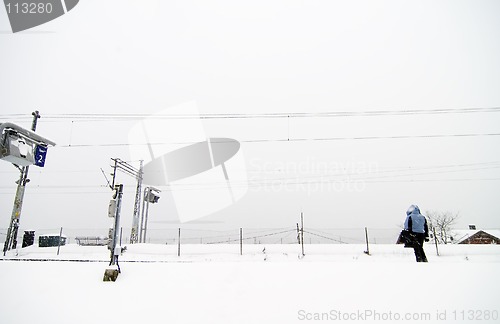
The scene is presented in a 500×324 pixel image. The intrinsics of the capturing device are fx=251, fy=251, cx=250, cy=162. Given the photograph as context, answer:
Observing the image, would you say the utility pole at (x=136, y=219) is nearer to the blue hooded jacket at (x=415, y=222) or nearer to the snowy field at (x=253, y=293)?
the snowy field at (x=253, y=293)

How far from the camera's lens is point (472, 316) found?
378 centimetres

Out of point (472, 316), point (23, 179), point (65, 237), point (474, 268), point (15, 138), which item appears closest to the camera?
point (472, 316)

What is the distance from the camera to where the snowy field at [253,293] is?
3.93 metres

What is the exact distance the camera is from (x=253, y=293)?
15.1ft

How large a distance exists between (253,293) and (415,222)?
5350 mm

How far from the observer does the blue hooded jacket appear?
7098 mm

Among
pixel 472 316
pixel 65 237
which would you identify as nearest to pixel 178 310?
pixel 472 316

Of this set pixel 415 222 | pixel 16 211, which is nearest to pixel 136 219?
pixel 16 211

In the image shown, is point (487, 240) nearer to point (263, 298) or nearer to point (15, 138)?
point (263, 298)

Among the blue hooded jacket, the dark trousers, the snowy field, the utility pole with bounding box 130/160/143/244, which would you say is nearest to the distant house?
the dark trousers

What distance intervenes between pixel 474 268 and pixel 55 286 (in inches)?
355

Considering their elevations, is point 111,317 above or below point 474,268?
below

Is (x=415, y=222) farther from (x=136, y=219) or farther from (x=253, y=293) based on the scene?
(x=136, y=219)

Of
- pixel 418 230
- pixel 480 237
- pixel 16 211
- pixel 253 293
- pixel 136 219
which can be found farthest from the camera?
pixel 480 237
